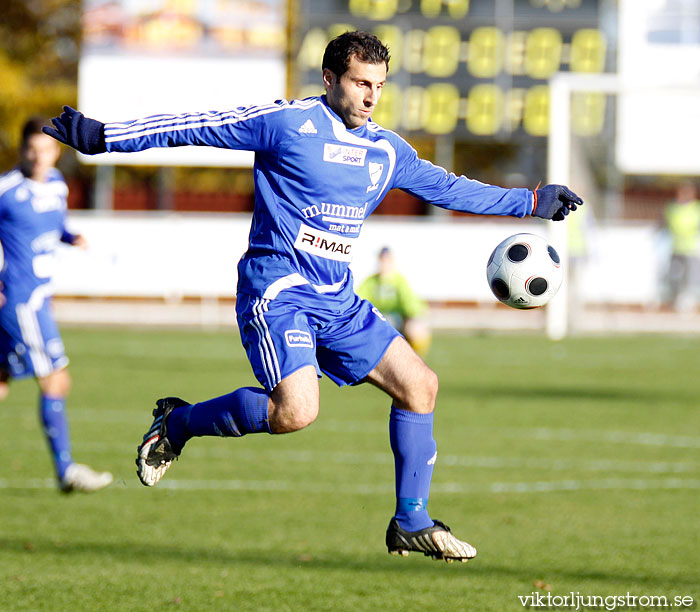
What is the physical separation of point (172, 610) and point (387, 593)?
1.07 m

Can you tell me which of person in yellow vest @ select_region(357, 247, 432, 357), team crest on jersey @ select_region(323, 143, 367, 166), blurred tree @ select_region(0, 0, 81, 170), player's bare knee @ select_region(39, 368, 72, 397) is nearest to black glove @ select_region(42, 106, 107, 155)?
team crest on jersey @ select_region(323, 143, 367, 166)

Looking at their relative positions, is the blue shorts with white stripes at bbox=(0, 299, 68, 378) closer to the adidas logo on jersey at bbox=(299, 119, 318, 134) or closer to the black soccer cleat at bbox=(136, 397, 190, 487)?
the black soccer cleat at bbox=(136, 397, 190, 487)

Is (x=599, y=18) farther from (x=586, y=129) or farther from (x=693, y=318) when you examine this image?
(x=693, y=318)

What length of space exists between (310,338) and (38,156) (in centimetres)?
359

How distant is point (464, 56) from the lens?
27.4 metres

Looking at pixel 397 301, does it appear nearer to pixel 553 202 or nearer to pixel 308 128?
pixel 553 202

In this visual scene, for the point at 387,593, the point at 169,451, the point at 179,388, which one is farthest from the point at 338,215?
the point at 179,388

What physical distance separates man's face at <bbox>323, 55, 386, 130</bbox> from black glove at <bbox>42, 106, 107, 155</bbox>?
99 cm

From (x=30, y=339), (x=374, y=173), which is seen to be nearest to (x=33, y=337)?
(x=30, y=339)

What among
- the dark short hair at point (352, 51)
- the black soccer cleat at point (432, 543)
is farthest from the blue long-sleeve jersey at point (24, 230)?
the black soccer cleat at point (432, 543)

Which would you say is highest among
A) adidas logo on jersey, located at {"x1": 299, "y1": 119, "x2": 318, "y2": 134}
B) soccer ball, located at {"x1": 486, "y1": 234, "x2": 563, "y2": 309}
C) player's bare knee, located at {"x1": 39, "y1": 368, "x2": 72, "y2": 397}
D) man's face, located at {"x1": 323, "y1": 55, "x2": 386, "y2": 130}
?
man's face, located at {"x1": 323, "y1": 55, "x2": 386, "y2": 130}

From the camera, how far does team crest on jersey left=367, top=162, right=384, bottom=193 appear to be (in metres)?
5.42

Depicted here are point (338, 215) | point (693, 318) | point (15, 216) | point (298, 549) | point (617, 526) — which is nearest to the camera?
point (338, 215)

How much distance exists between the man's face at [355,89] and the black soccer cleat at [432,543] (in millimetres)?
1783
